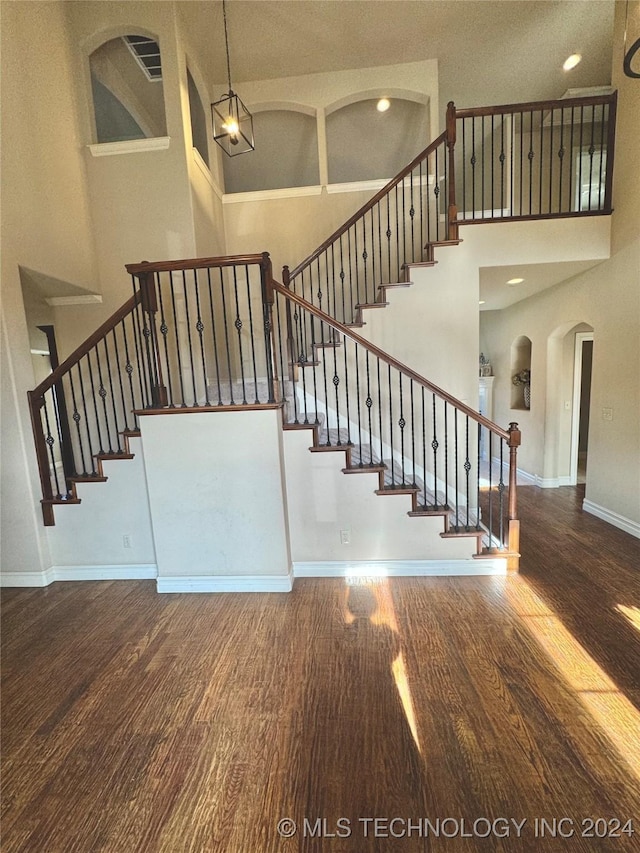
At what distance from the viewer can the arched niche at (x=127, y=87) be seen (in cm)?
389

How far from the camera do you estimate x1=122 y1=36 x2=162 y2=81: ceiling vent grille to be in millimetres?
3852

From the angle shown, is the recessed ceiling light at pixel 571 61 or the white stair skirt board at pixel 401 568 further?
the recessed ceiling light at pixel 571 61

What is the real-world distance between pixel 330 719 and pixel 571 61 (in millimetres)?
7070

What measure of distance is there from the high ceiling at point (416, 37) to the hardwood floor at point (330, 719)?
5.69m

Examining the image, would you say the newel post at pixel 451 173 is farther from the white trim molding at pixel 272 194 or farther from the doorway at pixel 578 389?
the doorway at pixel 578 389

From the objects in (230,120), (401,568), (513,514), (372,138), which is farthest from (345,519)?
(372,138)

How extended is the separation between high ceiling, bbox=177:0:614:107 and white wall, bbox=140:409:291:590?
435 cm

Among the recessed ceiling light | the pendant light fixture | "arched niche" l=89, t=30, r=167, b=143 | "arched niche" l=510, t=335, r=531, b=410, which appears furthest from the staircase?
"arched niche" l=89, t=30, r=167, b=143

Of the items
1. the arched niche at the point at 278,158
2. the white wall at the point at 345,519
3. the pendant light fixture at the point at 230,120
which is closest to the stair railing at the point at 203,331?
the white wall at the point at 345,519

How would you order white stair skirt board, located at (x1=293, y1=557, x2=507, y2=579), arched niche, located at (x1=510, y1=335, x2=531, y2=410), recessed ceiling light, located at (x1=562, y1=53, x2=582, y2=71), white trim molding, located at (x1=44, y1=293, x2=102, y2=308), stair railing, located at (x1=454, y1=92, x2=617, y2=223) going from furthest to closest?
arched niche, located at (x1=510, y1=335, x2=531, y2=410) → recessed ceiling light, located at (x1=562, y1=53, x2=582, y2=71) → white trim molding, located at (x1=44, y1=293, x2=102, y2=308) → stair railing, located at (x1=454, y1=92, x2=617, y2=223) → white stair skirt board, located at (x1=293, y1=557, x2=507, y2=579)

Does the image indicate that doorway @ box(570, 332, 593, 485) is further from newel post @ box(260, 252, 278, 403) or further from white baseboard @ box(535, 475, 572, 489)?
newel post @ box(260, 252, 278, 403)

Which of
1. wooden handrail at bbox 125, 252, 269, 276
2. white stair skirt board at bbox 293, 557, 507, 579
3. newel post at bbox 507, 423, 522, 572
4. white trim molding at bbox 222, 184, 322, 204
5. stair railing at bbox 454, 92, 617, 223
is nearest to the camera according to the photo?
wooden handrail at bbox 125, 252, 269, 276

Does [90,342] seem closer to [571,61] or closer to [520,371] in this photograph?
[520,371]

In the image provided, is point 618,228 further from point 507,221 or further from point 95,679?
point 95,679
